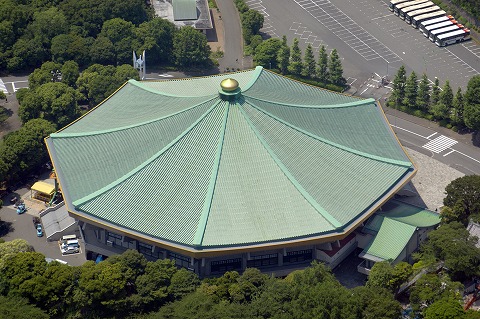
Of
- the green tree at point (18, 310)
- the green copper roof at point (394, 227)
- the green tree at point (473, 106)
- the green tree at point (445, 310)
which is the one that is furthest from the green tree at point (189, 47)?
the green tree at point (445, 310)

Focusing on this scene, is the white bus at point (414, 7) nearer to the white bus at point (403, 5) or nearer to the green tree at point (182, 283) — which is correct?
the white bus at point (403, 5)

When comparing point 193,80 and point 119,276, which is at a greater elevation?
point 193,80

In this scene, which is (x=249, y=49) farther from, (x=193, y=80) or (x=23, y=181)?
(x=23, y=181)

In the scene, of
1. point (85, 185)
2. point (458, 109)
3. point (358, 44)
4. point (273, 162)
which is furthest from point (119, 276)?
point (358, 44)

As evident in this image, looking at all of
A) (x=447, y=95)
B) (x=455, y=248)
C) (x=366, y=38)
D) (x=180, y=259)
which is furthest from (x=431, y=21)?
(x=180, y=259)

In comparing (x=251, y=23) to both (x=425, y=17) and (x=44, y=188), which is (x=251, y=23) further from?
(x=44, y=188)

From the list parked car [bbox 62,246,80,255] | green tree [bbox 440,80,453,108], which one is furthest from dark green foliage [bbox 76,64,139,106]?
green tree [bbox 440,80,453,108]

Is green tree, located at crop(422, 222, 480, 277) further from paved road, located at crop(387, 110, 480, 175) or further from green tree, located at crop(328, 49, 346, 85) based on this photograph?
green tree, located at crop(328, 49, 346, 85)
